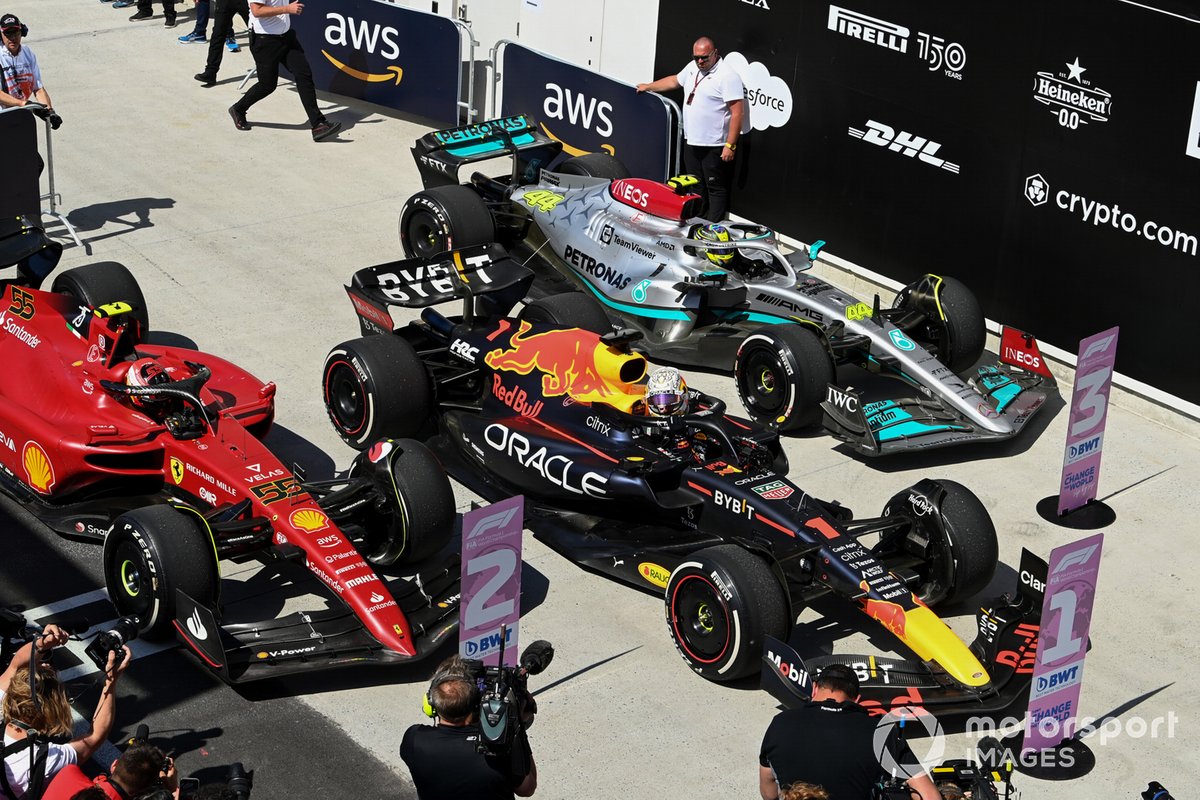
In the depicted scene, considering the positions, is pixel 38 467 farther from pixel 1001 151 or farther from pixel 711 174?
pixel 1001 151

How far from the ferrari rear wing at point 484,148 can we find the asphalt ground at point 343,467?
0.82m

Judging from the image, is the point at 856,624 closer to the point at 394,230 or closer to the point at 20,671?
the point at 20,671

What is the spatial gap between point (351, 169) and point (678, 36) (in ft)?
11.6

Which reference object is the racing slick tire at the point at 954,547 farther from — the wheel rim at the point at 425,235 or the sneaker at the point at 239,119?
the sneaker at the point at 239,119

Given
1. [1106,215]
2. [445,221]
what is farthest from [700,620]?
[445,221]

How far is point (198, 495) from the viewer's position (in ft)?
30.3

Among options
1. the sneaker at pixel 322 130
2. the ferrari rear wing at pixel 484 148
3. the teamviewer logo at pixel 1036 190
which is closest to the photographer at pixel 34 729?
the ferrari rear wing at pixel 484 148

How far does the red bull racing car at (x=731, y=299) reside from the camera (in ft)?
37.2

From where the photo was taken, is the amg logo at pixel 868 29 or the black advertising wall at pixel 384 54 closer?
the amg logo at pixel 868 29

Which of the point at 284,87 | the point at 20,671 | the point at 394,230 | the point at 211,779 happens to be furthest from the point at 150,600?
the point at 284,87

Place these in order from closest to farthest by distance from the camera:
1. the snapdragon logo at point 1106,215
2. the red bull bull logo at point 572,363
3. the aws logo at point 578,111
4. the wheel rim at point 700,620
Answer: the wheel rim at point 700,620, the red bull bull logo at point 572,363, the snapdragon logo at point 1106,215, the aws logo at point 578,111

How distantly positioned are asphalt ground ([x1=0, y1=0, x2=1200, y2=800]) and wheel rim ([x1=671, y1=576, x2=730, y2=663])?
19cm

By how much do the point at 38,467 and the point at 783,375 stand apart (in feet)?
16.6

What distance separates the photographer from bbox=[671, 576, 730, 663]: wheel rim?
8.52 m
